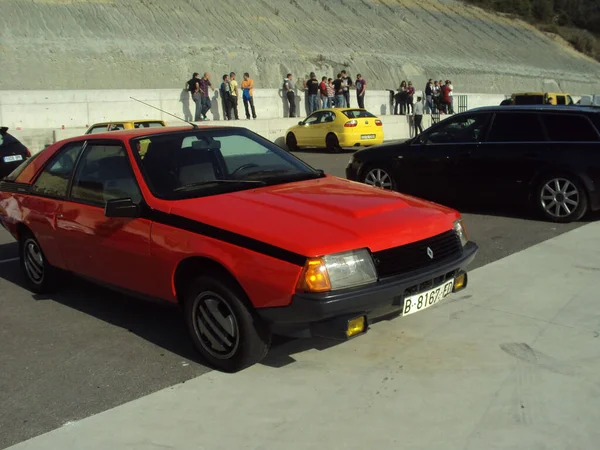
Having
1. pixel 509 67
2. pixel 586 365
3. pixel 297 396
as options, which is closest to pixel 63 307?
pixel 297 396

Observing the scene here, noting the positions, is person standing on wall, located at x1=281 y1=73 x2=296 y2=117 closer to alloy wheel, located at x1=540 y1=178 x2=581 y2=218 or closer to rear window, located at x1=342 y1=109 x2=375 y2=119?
rear window, located at x1=342 y1=109 x2=375 y2=119

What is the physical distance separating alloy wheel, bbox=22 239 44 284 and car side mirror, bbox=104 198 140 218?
1.68 m

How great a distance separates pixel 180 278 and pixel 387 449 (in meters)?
1.82

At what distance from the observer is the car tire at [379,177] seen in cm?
1043

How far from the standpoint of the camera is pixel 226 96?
24.7 meters

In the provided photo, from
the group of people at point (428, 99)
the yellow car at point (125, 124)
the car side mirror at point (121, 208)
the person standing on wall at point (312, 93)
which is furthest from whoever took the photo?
the group of people at point (428, 99)

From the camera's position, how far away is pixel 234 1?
5059 cm

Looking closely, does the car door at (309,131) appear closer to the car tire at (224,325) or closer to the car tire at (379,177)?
the car tire at (379,177)

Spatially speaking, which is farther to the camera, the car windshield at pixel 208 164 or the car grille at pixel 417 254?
the car windshield at pixel 208 164

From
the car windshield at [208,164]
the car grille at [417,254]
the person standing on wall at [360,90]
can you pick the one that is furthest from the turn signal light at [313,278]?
the person standing on wall at [360,90]

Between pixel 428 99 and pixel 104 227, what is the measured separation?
27.9 meters

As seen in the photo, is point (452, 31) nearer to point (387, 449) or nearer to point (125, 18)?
point (125, 18)

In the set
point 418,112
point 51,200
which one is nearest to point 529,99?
point 418,112

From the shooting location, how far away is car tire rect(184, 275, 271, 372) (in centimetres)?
413
